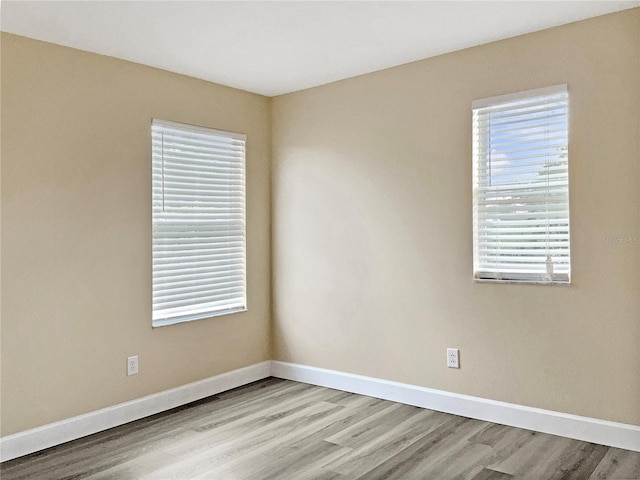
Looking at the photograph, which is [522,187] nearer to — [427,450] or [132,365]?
[427,450]

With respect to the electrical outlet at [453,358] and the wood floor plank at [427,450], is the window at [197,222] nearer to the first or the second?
the electrical outlet at [453,358]

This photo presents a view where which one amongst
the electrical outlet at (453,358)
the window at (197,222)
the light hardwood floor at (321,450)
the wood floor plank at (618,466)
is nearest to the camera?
the wood floor plank at (618,466)

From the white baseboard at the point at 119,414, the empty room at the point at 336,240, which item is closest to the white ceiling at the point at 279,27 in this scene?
the empty room at the point at 336,240

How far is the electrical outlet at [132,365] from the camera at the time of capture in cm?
370

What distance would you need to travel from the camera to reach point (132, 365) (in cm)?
372

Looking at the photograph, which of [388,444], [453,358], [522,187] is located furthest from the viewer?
[453,358]

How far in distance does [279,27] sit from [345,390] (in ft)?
8.99

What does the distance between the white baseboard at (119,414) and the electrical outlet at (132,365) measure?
200 mm

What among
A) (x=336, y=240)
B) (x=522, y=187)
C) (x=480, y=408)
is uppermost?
(x=522, y=187)

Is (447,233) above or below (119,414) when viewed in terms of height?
above

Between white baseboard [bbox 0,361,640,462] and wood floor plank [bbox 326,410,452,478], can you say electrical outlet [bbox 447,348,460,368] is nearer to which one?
white baseboard [bbox 0,361,640,462]

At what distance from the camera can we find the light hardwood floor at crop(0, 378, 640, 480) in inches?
112

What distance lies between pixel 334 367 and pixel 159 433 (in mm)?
1505

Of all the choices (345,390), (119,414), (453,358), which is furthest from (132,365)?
(453,358)
